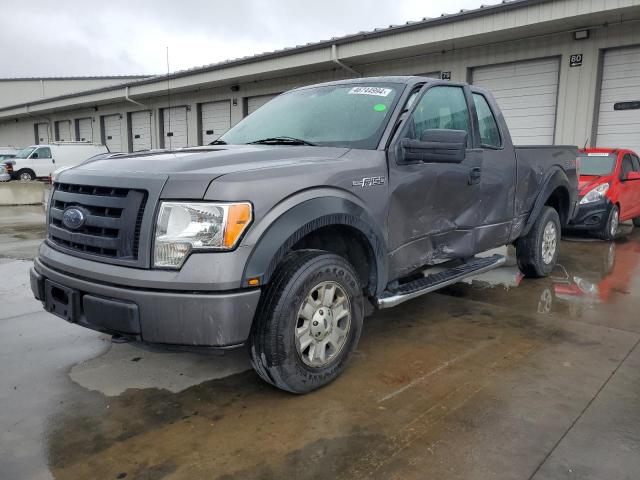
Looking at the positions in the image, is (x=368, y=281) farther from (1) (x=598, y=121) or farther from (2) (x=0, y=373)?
(1) (x=598, y=121)

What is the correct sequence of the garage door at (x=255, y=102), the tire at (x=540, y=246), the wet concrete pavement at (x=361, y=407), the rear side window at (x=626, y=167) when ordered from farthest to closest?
the garage door at (x=255, y=102)
the rear side window at (x=626, y=167)
the tire at (x=540, y=246)
the wet concrete pavement at (x=361, y=407)

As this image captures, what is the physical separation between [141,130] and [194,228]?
23572 millimetres

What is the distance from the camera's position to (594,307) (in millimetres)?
4664

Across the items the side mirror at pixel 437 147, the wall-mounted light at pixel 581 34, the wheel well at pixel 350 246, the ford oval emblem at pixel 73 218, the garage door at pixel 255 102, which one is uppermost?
the wall-mounted light at pixel 581 34

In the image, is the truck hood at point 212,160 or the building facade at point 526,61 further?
the building facade at point 526,61

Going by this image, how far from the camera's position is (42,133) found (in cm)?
3316

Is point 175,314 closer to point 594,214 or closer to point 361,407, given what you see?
point 361,407

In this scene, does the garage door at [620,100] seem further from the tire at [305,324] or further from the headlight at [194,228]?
the headlight at [194,228]

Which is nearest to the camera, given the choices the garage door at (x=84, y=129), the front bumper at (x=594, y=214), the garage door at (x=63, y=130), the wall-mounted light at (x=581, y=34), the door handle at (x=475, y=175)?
the door handle at (x=475, y=175)

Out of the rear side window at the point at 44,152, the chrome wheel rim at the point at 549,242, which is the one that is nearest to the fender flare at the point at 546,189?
the chrome wheel rim at the point at 549,242

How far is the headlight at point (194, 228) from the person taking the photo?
2506 mm

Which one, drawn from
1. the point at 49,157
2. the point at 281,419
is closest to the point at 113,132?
the point at 49,157

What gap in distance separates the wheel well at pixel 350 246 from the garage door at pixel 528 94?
10.1m

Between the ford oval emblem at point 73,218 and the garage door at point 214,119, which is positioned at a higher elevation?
the garage door at point 214,119
